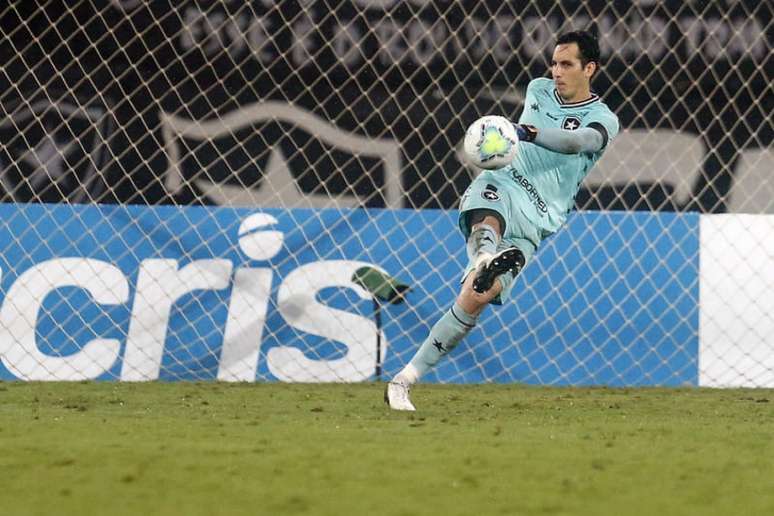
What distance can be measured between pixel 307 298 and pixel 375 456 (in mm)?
3061

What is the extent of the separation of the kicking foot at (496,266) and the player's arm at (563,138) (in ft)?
1.20

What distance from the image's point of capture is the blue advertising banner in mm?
6359

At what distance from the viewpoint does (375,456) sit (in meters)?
3.41

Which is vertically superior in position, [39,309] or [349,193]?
[349,193]

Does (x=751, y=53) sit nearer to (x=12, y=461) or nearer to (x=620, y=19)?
(x=620, y=19)

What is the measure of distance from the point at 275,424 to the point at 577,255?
104 inches

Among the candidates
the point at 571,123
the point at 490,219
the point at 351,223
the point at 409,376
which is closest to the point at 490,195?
the point at 490,219

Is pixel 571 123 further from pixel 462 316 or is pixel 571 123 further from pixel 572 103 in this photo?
pixel 462 316

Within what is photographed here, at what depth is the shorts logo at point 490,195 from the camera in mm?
4820

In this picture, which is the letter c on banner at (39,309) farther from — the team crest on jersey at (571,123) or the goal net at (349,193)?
the team crest on jersey at (571,123)

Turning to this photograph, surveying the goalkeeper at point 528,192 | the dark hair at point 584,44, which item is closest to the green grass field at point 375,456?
the goalkeeper at point 528,192

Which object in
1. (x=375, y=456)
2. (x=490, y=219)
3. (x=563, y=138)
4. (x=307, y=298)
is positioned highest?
(x=307, y=298)

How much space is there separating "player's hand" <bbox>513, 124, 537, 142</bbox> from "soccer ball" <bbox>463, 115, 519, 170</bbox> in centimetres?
3

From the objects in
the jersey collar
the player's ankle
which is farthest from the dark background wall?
the player's ankle
